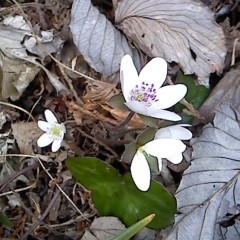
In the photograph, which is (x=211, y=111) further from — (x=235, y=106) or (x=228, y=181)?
(x=228, y=181)

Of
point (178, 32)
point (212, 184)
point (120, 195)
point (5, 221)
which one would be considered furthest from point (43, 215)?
point (178, 32)

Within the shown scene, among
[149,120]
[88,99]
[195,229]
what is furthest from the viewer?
[88,99]

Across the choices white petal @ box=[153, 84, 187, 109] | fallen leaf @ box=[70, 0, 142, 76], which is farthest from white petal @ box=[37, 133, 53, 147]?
white petal @ box=[153, 84, 187, 109]

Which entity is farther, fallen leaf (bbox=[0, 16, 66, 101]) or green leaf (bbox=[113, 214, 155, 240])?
fallen leaf (bbox=[0, 16, 66, 101])

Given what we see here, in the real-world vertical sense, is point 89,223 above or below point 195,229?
below

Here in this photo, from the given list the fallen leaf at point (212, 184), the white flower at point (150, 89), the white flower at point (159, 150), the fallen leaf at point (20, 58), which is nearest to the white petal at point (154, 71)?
the white flower at point (150, 89)

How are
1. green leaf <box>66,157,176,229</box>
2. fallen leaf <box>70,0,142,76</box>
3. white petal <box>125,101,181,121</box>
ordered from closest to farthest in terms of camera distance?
white petal <box>125,101,181,121</box>
green leaf <box>66,157,176,229</box>
fallen leaf <box>70,0,142,76</box>

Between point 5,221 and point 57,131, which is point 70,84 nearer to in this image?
point 57,131

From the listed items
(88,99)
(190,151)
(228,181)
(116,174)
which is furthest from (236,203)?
(88,99)

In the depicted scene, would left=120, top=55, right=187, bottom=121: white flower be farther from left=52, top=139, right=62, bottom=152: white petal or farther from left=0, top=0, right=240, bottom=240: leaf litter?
left=52, top=139, right=62, bottom=152: white petal
